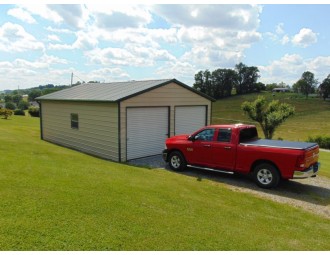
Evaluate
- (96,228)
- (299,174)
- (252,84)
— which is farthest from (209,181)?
(252,84)

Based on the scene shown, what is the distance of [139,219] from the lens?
546cm

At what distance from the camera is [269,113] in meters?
24.9

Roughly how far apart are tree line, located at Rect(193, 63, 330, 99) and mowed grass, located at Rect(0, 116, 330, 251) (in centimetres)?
8558

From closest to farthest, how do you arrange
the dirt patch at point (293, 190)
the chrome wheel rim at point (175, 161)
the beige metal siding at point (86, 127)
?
the dirt patch at point (293, 190), the chrome wheel rim at point (175, 161), the beige metal siding at point (86, 127)

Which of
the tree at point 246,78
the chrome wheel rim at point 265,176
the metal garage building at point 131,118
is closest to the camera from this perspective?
the chrome wheel rim at point 265,176

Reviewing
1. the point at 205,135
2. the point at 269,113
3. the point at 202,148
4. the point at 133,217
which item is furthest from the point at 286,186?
the point at 269,113

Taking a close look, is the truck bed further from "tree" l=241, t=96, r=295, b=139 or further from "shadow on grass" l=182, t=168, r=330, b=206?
"tree" l=241, t=96, r=295, b=139

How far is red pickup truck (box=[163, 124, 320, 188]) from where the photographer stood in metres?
8.57

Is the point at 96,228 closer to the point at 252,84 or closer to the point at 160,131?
the point at 160,131

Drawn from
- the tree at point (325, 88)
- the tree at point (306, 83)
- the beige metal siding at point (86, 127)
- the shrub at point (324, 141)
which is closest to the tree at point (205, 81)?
the tree at point (325, 88)

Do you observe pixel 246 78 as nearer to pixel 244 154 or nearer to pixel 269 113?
pixel 269 113

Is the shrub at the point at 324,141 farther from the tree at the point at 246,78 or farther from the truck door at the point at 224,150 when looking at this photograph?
the tree at the point at 246,78

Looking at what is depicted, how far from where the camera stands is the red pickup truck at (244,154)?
28.1ft

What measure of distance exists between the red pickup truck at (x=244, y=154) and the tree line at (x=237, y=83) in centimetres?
8184
